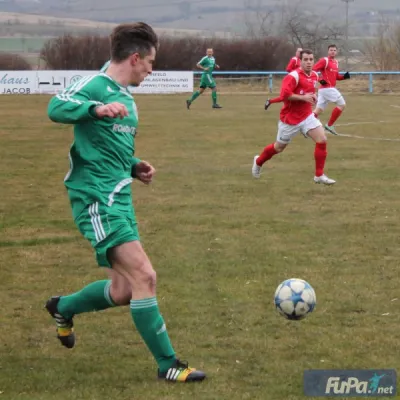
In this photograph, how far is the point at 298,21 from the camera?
66875mm

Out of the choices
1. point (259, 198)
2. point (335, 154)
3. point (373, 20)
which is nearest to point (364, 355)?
point (259, 198)

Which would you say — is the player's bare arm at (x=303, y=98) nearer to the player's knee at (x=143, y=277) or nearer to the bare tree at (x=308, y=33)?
the player's knee at (x=143, y=277)

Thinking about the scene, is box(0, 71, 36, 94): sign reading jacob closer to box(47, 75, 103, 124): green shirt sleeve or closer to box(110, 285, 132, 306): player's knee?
box(110, 285, 132, 306): player's knee

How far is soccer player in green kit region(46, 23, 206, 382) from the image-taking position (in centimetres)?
495

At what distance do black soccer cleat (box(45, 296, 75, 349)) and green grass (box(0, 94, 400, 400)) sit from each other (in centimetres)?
11

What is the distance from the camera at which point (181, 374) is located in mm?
5074

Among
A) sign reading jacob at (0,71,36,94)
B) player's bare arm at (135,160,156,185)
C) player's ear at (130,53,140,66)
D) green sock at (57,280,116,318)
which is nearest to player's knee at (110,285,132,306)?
green sock at (57,280,116,318)

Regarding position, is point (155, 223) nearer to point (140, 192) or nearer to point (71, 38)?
point (140, 192)

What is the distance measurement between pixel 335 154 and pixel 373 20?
98.0 m

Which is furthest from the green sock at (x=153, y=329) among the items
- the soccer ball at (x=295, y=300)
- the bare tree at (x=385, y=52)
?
the bare tree at (x=385, y=52)

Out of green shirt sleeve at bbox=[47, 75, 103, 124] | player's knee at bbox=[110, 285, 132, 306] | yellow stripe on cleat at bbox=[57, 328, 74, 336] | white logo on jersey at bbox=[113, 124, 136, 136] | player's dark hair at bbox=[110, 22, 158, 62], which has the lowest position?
yellow stripe on cleat at bbox=[57, 328, 74, 336]

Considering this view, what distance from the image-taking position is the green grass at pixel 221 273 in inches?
209

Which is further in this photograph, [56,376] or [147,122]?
[147,122]

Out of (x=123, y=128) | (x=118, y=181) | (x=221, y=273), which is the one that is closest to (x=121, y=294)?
(x=118, y=181)
